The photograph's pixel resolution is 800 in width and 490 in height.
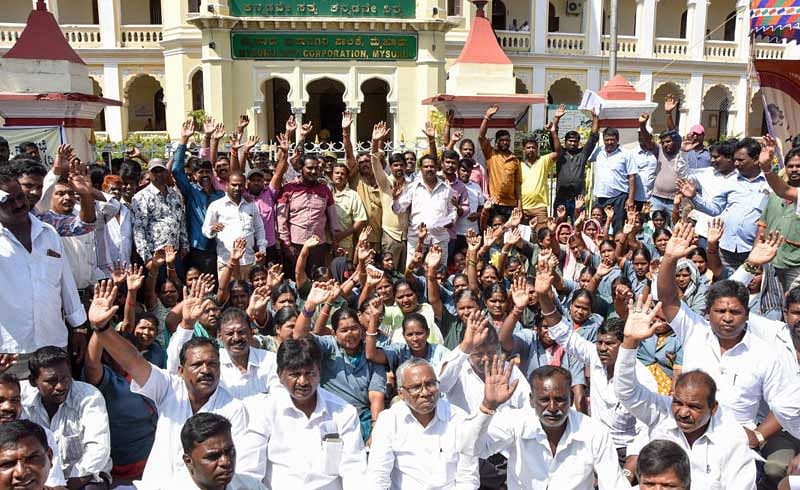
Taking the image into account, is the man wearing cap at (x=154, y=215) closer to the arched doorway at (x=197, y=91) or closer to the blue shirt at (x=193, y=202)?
the blue shirt at (x=193, y=202)

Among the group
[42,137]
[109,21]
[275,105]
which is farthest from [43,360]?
[109,21]

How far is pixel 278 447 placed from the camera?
3.57 m

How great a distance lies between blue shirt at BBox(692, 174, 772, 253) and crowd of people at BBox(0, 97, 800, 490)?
0.02 m

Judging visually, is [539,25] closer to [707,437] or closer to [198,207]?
[198,207]

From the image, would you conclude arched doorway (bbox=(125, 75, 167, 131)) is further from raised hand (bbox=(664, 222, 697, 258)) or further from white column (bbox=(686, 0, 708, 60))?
raised hand (bbox=(664, 222, 697, 258))

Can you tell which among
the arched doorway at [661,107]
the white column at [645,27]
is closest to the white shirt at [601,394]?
the white column at [645,27]

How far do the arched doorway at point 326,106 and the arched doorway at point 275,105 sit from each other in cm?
78

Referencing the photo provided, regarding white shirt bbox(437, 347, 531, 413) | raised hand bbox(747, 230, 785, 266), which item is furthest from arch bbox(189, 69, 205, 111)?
raised hand bbox(747, 230, 785, 266)

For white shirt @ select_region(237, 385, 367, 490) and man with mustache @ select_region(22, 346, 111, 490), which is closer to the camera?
man with mustache @ select_region(22, 346, 111, 490)

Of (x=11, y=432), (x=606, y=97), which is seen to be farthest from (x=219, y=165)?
(x=606, y=97)

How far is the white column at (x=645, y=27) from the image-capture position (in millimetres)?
24266

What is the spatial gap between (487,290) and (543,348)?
0.67 m

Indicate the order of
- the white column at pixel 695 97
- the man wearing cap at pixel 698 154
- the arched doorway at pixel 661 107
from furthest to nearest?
the arched doorway at pixel 661 107 < the white column at pixel 695 97 < the man wearing cap at pixel 698 154

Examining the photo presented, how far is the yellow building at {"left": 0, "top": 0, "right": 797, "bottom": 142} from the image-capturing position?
65.3 ft
